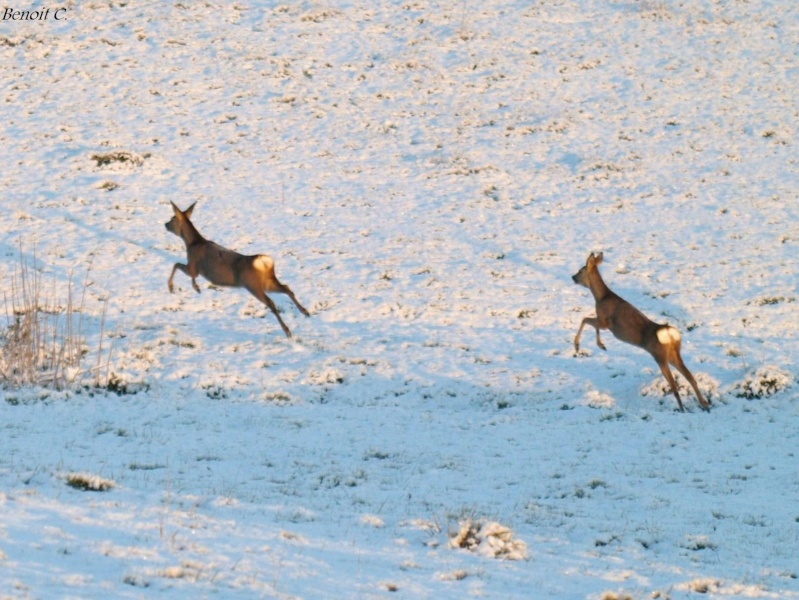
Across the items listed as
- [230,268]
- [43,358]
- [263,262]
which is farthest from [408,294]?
[43,358]

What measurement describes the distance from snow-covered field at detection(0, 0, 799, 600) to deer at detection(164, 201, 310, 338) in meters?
0.66

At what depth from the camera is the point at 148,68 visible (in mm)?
26188

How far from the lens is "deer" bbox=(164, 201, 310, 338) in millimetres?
14461

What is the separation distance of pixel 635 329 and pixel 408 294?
4.51 meters

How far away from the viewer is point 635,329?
1326 centimetres

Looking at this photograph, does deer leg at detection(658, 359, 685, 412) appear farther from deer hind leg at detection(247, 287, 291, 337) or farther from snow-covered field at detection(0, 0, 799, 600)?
deer hind leg at detection(247, 287, 291, 337)

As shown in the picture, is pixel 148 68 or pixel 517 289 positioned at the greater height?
pixel 148 68

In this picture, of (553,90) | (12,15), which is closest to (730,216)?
(553,90)

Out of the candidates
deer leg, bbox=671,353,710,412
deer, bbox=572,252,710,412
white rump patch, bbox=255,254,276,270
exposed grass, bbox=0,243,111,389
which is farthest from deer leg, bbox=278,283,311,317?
deer leg, bbox=671,353,710,412

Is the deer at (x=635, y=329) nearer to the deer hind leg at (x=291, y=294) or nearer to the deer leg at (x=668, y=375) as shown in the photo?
the deer leg at (x=668, y=375)

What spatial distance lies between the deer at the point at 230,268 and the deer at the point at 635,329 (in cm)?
455

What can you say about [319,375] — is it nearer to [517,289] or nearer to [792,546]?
[517,289]

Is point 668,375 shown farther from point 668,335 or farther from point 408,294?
point 408,294

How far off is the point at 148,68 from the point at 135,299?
41.0 feet
